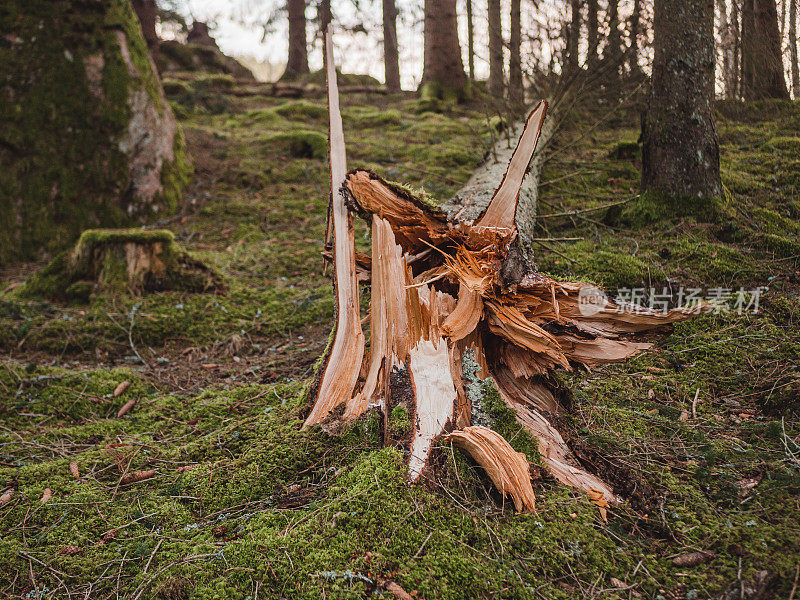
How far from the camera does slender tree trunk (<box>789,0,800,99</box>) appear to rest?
9.96 metres

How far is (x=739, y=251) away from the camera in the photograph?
4.55m

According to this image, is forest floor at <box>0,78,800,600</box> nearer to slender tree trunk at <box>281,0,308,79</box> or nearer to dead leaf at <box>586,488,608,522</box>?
dead leaf at <box>586,488,608,522</box>

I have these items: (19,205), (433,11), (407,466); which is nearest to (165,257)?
(19,205)

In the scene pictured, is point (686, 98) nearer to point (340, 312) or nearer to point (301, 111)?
point (340, 312)

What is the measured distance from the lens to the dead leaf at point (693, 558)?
1818mm

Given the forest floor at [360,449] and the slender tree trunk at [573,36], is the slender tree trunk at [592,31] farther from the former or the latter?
the forest floor at [360,449]

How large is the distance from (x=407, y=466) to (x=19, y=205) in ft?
20.6

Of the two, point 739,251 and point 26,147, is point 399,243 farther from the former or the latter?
point 26,147

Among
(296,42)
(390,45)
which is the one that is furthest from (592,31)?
(390,45)

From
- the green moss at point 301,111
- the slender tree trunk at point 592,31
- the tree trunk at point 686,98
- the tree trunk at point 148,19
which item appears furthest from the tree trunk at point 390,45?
the tree trunk at point 686,98

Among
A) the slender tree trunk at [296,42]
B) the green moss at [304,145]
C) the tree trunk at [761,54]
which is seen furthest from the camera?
the slender tree trunk at [296,42]

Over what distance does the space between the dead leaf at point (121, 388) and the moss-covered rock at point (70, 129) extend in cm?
331

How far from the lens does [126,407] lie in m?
3.49

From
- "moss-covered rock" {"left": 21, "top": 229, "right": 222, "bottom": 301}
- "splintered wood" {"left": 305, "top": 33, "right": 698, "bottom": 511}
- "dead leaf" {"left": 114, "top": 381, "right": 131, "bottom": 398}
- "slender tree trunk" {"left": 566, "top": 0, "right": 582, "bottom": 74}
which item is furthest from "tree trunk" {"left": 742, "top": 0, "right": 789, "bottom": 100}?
"dead leaf" {"left": 114, "top": 381, "right": 131, "bottom": 398}
